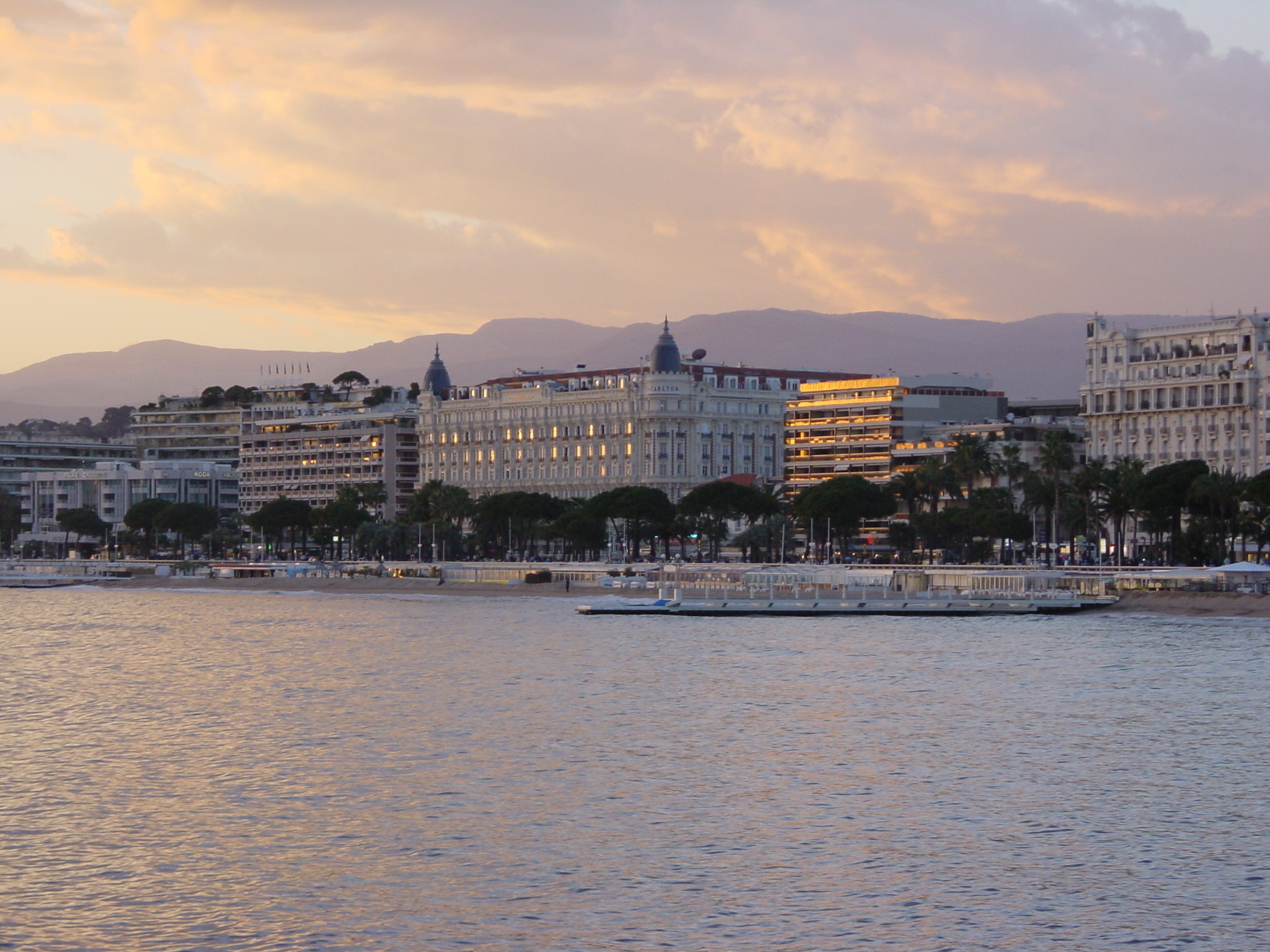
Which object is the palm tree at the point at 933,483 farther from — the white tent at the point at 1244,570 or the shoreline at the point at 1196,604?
the white tent at the point at 1244,570

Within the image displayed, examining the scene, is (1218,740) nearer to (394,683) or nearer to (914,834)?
(914,834)

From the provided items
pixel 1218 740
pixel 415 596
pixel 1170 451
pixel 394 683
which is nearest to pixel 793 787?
pixel 1218 740

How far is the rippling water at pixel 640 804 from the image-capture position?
31.3 metres

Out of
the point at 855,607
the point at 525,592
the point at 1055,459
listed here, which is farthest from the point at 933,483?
the point at 855,607

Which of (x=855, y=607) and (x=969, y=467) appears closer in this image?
(x=855, y=607)

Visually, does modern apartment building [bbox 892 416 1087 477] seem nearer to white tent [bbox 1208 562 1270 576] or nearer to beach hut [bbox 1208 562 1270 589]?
beach hut [bbox 1208 562 1270 589]

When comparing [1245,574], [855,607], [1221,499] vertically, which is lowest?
[855,607]

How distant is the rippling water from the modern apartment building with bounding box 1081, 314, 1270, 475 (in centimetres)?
8212

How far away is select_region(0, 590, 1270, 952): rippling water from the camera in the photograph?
3133cm

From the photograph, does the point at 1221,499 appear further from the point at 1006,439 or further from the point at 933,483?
the point at 1006,439

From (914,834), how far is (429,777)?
43.4 feet

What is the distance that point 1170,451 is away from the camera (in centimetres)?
16962

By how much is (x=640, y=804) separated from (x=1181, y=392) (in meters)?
137

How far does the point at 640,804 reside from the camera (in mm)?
42719
